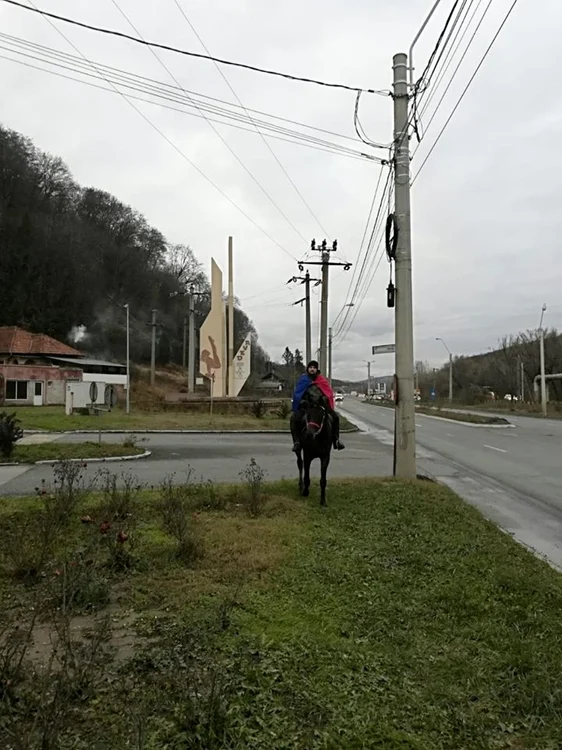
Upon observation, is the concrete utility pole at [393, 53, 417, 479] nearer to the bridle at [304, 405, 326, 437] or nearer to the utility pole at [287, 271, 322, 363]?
the bridle at [304, 405, 326, 437]

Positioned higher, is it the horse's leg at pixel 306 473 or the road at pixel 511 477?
the horse's leg at pixel 306 473

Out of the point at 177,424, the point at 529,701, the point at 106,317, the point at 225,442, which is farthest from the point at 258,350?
the point at 529,701

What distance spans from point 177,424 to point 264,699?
28.7 m

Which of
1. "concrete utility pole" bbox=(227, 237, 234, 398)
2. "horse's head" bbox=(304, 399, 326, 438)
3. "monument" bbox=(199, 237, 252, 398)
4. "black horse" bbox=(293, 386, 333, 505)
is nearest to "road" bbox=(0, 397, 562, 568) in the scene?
"black horse" bbox=(293, 386, 333, 505)

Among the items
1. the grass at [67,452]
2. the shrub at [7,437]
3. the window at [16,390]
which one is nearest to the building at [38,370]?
the window at [16,390]

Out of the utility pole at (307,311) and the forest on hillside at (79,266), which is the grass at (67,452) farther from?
the forest on hillside at (79,266)

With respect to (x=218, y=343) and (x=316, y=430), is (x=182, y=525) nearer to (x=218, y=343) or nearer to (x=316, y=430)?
(x=316, y=430)

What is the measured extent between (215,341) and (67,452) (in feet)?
122

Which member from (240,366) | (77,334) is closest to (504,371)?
(240,366)

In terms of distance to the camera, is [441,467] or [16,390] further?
Answer: [16,390]

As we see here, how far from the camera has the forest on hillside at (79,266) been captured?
83.4m

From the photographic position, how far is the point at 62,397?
5888 centimetres

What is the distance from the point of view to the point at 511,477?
14344mm

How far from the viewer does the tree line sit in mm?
82375
